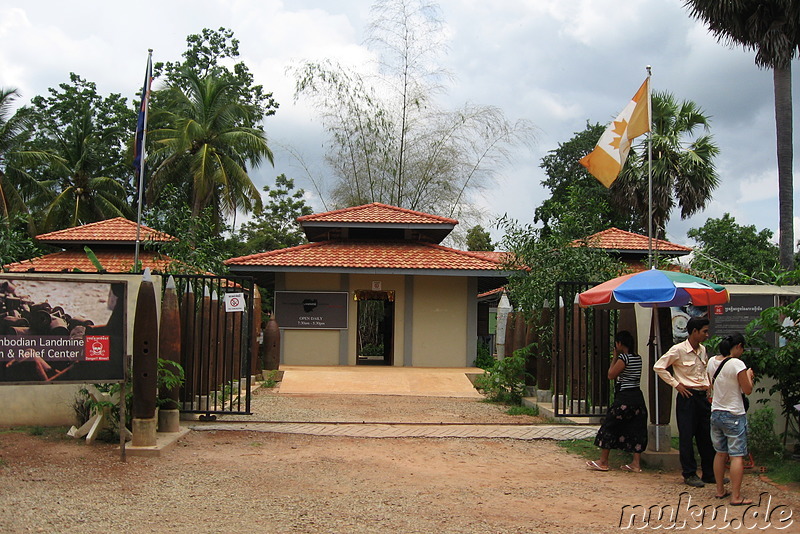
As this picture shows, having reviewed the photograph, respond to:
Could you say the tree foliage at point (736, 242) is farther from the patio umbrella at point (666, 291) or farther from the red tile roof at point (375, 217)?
the patio umbrella at point (666, 291)

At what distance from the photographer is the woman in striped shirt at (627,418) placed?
26.1ft

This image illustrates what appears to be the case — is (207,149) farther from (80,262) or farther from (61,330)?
(61,330)

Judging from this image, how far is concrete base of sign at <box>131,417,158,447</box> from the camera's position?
319 inches

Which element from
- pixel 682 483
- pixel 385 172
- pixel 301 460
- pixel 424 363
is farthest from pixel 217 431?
pixel 385 172

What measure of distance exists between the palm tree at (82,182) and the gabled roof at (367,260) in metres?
13.7

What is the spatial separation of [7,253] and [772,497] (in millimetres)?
13956

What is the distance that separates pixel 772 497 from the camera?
6.86 m

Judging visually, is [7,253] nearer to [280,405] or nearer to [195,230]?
[195,230]

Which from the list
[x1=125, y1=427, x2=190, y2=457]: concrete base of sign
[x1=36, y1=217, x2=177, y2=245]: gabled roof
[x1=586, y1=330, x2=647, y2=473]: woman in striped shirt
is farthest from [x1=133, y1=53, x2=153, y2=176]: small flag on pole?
[x1=36, y1=217, x2=177, y2=245]: gabled roof

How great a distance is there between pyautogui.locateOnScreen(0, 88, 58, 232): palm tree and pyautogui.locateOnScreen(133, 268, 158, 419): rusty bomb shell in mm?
21773

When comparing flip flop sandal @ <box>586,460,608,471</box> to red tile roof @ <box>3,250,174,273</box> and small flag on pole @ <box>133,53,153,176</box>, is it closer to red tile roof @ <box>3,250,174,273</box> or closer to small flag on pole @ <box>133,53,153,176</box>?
small flag on pole @ <box>133,53,153,176</box>
